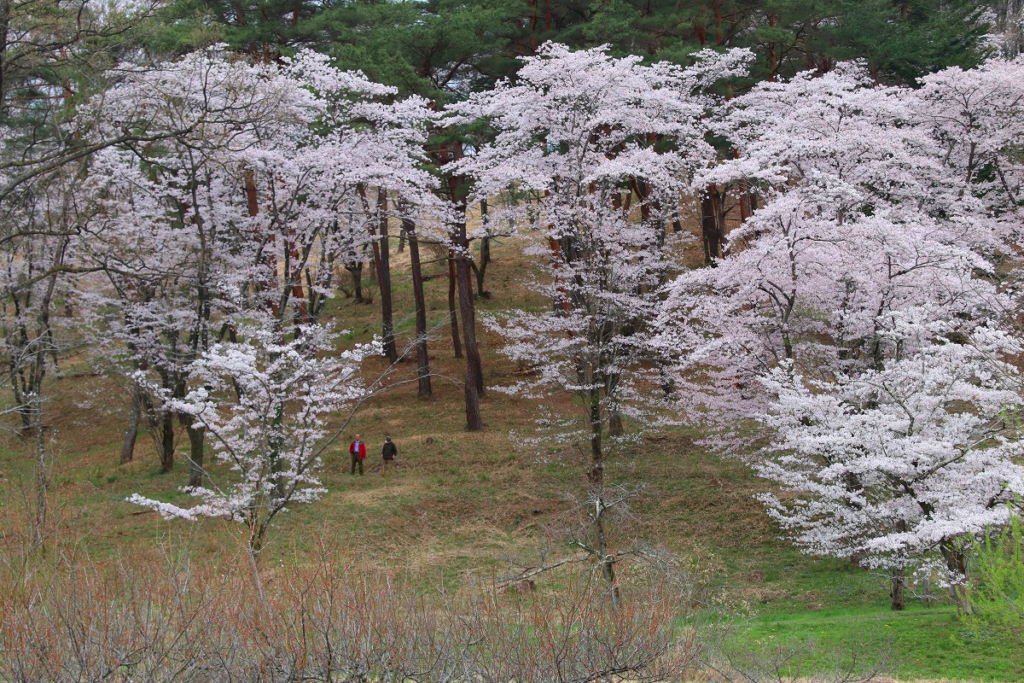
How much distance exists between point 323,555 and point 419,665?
1114 millimetres

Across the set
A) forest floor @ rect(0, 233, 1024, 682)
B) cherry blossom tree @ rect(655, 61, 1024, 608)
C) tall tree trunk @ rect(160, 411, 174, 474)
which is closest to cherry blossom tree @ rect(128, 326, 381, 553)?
forest floor @ rect(0, 233, 1024, 682)

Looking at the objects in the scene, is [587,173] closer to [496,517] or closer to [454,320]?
[496,517]

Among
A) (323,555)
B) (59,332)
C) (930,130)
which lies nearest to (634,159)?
(930,130)

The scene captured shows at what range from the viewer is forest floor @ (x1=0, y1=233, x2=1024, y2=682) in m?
10.6

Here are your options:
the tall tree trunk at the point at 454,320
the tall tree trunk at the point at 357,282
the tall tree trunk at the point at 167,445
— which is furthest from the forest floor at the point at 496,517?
the tall tree trunk at the point at 357,282

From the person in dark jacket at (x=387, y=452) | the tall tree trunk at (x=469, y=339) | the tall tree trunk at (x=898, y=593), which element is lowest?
the tall tree trunk at (x=898, y=593)

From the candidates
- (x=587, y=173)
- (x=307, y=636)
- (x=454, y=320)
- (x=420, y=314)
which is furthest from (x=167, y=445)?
(x=307, y=636)

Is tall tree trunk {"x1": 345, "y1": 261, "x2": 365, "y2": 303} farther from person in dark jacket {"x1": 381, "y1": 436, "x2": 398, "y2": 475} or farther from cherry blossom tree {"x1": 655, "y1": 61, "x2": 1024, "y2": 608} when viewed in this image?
cherry blossom tree {"x1": 655, "y1": 61, "x2": 1024, "y2": 608}

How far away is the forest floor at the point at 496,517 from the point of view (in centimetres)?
1059

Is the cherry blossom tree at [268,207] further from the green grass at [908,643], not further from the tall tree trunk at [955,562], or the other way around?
the tall tree trunk at [955,562]

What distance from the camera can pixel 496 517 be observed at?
17.4m

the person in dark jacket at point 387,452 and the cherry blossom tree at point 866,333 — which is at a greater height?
the cherry blossom tree at point 866,333

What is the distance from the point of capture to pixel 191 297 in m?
18.2

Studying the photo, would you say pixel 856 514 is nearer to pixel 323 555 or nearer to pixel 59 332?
pixel 323 555
